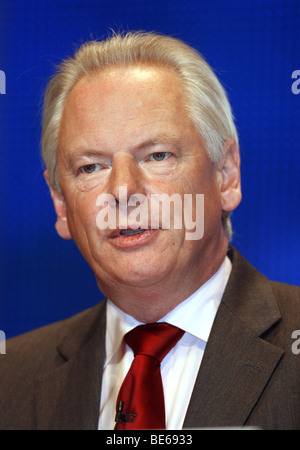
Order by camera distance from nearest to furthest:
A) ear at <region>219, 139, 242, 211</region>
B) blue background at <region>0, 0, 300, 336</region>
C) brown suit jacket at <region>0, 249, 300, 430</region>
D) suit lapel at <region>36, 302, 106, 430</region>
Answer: brown suit jacket at <region>0, 249, 300, 430</region>
suit lapel at <region>36, 302, 106, 430</region>
ear at <region>219, 139, 242, 211</region>
blue background at <region>0, 0, 300, 336</region>

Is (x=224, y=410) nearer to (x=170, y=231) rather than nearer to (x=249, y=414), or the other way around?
(x=249, y=414)

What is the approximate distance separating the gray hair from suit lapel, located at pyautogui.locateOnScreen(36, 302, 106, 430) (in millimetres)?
536

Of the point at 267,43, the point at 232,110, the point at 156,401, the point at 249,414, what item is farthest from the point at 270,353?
the point at 267,43

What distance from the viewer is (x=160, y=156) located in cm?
172

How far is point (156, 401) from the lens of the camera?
5.38 feet

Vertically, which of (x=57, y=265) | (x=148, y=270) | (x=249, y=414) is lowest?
(x=249, y=414)

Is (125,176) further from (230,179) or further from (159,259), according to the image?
(230,179)

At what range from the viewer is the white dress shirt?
5.48 ft

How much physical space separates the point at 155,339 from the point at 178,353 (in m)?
0.07

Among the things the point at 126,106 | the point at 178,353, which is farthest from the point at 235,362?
the point at 126,106

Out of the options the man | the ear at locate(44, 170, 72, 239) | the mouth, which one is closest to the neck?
the man

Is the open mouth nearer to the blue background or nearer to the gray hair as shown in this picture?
the gray hair

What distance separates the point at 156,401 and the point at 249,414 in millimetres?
A: 230

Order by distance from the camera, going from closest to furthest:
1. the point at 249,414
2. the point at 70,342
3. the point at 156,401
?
the point at 249,414 < the point at 156,401 < the point at 70,342
